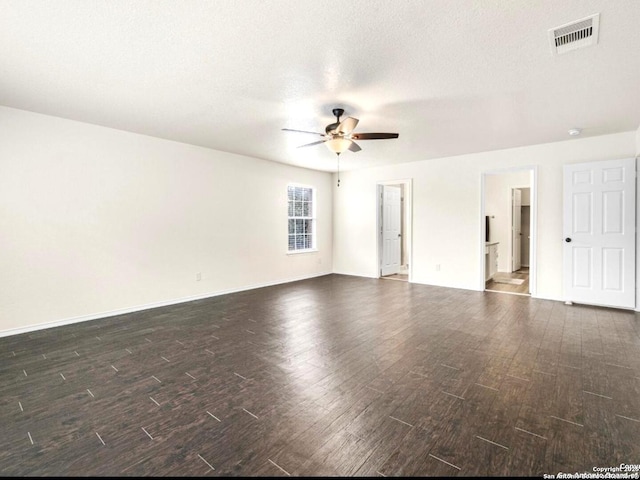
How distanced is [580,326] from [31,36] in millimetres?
5871

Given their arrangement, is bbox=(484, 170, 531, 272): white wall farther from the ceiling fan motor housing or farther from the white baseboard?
the white baseboard

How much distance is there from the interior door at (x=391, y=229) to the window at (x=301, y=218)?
1.68 metres

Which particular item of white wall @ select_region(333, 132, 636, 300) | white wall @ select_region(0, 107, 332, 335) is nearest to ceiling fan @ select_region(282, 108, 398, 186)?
white wall @ select_region(0, 107, 332, 335)

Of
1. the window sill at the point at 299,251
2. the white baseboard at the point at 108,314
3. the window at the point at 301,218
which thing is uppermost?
the window at the point at 301,218

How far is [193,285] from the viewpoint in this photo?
17.4 feet

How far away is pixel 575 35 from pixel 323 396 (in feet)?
10.1

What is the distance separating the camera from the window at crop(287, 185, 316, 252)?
7.13m

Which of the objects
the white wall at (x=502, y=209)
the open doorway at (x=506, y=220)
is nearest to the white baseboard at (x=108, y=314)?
the open doorway at (x=506, y=220)

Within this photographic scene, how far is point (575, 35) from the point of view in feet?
7.26

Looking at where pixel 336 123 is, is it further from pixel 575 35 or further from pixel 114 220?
pixel 114 220

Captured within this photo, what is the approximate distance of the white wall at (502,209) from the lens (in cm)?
774

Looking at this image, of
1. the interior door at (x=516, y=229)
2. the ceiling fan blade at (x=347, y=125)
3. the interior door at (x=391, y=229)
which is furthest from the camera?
the interior door at (x=516, y=229)

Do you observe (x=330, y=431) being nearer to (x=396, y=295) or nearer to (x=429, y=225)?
(x=396, y=295)

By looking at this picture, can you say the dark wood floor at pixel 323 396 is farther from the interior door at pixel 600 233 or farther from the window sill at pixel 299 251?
the window sill at pixel 299 251
